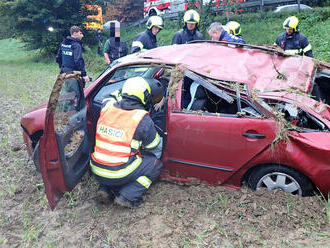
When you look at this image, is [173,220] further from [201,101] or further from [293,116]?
[293,116]

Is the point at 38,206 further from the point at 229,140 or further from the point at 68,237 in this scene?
the point at 229,140

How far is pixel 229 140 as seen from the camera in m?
2.83

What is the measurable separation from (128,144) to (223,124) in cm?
90

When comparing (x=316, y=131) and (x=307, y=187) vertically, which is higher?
(x=316, y=131)

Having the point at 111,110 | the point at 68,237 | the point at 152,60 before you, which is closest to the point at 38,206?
the point at 68,237

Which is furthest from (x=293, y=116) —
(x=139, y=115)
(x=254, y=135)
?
(x=139, y=115)

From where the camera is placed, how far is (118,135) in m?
2.82

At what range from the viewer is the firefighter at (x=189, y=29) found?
552 centimetres

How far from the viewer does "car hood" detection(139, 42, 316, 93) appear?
9.91 ft

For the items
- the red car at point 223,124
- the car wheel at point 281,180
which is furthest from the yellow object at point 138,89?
the car wheel at point 281,180

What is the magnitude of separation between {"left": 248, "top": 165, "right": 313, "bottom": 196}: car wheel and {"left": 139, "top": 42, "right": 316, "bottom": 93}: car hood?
2.54 ft

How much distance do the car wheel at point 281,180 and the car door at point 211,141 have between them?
0.64 feet

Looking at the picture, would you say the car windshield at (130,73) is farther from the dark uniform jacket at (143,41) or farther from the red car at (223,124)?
the dark uniform jacket at (143,41)

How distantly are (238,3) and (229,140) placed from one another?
1015 cm
